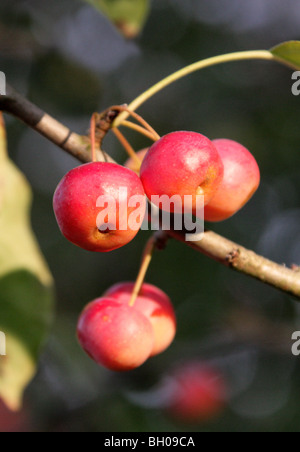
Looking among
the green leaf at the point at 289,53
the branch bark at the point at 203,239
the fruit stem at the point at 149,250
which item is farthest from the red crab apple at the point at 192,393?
the green leaf at the point at 289,53

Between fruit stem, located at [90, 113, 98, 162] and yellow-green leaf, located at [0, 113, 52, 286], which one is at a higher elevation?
yellow-green leaf, located at [0, 113, 52, 286]

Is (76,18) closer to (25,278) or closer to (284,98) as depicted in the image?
(284,98)

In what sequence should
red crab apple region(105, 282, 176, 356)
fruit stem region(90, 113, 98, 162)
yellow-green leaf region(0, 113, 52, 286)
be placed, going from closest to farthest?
fruit stem region(90, 113, 98, 162), red crab apple region(105, 282, 176, 356), yellow-green leaf region(0, 113, 52, 286)

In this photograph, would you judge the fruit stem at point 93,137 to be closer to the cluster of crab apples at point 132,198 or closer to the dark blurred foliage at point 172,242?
the cluster of crab apples at point 132,198

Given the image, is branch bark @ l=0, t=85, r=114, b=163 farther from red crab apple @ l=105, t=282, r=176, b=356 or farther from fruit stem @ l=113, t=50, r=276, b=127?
red crab apple @ l=105, t=282, r=176, b=356

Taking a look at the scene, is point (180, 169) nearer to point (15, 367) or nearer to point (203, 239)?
point (203, 239)

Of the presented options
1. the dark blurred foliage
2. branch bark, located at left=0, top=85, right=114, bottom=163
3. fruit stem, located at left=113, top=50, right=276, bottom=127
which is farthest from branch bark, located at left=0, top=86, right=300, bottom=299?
the dark blurred foliage

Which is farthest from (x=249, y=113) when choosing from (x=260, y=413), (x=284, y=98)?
(x=260, y=413)
